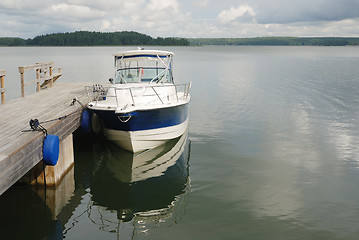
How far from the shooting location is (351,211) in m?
7.99

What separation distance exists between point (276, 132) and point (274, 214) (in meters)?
7.41

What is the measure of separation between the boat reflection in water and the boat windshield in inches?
95.8

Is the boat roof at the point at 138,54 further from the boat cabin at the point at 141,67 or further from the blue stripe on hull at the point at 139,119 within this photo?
the blue stripe on hull at the point at 139,119

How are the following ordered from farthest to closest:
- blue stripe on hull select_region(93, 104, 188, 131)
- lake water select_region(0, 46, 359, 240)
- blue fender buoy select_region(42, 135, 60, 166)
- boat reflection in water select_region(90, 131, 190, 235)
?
blue stripe on hull select_region(93, 104, 188, 131) → boat reflection in water select_region(90, 131, 190, 235) → blue fender buoy select_region(42, 135, 60, 166) → lake water select_region(0, 46, 359, 240)

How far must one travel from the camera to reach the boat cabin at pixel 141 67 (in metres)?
13.0

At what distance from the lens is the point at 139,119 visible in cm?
1081

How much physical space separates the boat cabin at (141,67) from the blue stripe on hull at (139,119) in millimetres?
1878

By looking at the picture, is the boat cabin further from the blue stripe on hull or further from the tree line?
the tree line

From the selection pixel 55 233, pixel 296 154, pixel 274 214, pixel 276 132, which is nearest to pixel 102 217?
pixel 55 233

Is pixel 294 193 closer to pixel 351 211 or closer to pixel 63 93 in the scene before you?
pixel 351 211

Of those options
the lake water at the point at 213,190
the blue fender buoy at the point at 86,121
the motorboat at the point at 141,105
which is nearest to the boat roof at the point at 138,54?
the motorboat at the point at 141,105

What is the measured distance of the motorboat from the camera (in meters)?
10.9

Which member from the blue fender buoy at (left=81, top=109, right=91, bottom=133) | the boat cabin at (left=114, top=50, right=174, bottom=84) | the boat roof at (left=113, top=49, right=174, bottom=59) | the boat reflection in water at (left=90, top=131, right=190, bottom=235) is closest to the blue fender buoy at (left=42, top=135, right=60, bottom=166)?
the boat reflection in water at (left=90, top=131, right=190, bottom=235)

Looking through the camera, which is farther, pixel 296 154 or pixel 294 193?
pixel 296 154
